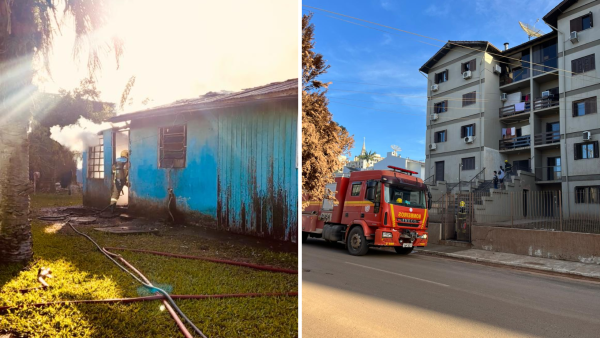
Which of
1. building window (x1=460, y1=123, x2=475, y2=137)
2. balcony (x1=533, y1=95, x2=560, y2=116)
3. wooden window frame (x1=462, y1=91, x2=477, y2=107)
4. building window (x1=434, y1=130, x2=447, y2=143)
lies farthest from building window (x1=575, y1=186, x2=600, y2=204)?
building window (x1=434, y1=130, x2=447, y2=143)

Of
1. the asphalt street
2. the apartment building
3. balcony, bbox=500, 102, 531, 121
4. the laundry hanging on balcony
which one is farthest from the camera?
the laundry hanging on balcony

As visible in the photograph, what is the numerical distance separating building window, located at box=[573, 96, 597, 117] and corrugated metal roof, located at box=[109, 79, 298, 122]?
20.9 meters

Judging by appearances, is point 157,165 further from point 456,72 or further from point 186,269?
point 456,72

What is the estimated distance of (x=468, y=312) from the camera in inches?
199

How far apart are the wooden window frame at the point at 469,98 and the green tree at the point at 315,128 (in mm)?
19467

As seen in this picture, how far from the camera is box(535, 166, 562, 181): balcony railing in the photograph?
21.2m

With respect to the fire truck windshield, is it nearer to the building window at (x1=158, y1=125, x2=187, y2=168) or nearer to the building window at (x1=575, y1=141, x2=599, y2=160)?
the building window at (x1=158, y1=125, x2=187, y2=168)

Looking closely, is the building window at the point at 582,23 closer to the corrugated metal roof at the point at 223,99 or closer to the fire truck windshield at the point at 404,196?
the fire truck windshield at the point at 404,196

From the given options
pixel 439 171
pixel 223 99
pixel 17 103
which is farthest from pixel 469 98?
pixel 17 103

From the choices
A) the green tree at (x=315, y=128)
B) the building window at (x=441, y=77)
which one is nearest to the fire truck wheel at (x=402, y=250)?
the green tree at (x=315, y=128)

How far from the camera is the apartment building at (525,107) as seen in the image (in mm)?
19094

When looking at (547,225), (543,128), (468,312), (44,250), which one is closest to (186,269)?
(44,250)

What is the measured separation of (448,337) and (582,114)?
64.4ft

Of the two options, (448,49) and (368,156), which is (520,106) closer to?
(448,49)
